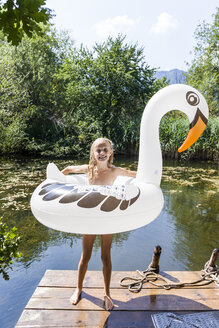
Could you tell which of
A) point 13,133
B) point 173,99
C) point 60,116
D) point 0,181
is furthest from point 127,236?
point 60,116

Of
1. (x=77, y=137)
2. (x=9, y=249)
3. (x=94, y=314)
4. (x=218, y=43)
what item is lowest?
(x=94, y=314)

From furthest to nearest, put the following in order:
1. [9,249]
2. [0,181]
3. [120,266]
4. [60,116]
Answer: [60,116] < [0,181] < [120,266] < [9,249]

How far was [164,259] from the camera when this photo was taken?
3611mm

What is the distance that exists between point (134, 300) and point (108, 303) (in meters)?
0.21

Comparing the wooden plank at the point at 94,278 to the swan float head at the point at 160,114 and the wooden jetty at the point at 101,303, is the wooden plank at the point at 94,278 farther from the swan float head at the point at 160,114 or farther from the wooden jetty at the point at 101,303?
the swan float head at the point at 160,114

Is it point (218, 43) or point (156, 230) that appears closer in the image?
point (156, 230)

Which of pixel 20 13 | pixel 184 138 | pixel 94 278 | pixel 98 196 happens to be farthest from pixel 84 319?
pixel 184 138

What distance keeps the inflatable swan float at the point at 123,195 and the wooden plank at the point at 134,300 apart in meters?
0.74

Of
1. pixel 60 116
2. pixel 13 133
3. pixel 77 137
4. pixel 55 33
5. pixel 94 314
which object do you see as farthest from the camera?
pixel 55 33

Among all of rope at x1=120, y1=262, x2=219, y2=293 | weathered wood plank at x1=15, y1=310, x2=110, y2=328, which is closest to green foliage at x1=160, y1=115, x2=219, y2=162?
rope at x1=120, y1=262, x2=219, y2=293

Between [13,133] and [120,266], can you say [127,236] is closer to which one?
[120,266]

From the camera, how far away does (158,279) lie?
2.35 meters

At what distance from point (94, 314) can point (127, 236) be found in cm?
246

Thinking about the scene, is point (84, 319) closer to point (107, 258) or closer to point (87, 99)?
point (107, 258)
